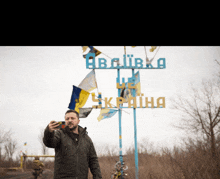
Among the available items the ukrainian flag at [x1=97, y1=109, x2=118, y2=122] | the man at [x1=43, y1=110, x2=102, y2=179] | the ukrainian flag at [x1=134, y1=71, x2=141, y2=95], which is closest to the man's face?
the man at [x1=43, y1=110, x2=102, y2=179]

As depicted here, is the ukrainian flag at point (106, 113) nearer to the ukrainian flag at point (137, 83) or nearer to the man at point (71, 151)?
the ukrainian flag at point (137, 83)

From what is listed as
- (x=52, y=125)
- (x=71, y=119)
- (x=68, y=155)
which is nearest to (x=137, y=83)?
(x=71, y=119)

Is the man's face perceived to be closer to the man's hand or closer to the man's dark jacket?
the man's dark jacket

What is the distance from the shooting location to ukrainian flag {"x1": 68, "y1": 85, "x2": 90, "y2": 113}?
351 inches

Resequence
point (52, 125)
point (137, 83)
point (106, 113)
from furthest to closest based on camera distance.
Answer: point (137, 83) < point (106, 113) < point (52, 125)

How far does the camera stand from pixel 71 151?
2805 mm

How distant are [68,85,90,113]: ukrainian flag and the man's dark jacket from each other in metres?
6.04

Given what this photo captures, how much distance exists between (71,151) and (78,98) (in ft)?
20.5

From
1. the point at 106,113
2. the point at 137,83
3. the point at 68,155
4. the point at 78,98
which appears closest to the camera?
the point at 68,155

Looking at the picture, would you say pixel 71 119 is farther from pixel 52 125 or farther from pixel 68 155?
pixel 68 155
